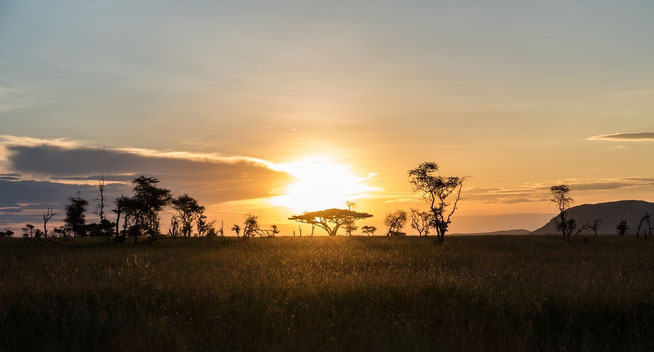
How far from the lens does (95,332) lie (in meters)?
6.85

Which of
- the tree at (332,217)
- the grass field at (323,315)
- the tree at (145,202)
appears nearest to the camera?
the grass field at (323,315)

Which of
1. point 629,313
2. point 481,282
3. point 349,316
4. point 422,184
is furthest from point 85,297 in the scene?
point 422,184

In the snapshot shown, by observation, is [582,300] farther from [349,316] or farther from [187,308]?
[187,308]

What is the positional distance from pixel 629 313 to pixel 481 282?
2943mm

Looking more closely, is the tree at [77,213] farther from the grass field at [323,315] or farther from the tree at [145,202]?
the grass field at [323,315]

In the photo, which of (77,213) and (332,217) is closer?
(77,213)

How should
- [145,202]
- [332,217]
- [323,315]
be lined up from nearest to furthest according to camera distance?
[323,315]
[145,202]
[332,217]

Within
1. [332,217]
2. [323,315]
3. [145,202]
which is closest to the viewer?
[323,315]

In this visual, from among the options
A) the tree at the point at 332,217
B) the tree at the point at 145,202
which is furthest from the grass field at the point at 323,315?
the tree at the point at 332,217

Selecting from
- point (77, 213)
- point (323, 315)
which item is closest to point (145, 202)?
point (77, 213)

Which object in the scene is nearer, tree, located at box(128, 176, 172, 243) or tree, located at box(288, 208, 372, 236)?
tree, located at box(128, 176, 172, 243)

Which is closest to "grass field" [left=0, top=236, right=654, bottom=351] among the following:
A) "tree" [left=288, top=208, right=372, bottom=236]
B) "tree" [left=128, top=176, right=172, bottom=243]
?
"tree" [left=128, top=176, right=172, bottom=243]

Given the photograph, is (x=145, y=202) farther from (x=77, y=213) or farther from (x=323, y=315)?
(x=323, y=315)

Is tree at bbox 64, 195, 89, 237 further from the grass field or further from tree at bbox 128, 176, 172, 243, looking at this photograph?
the grass field
